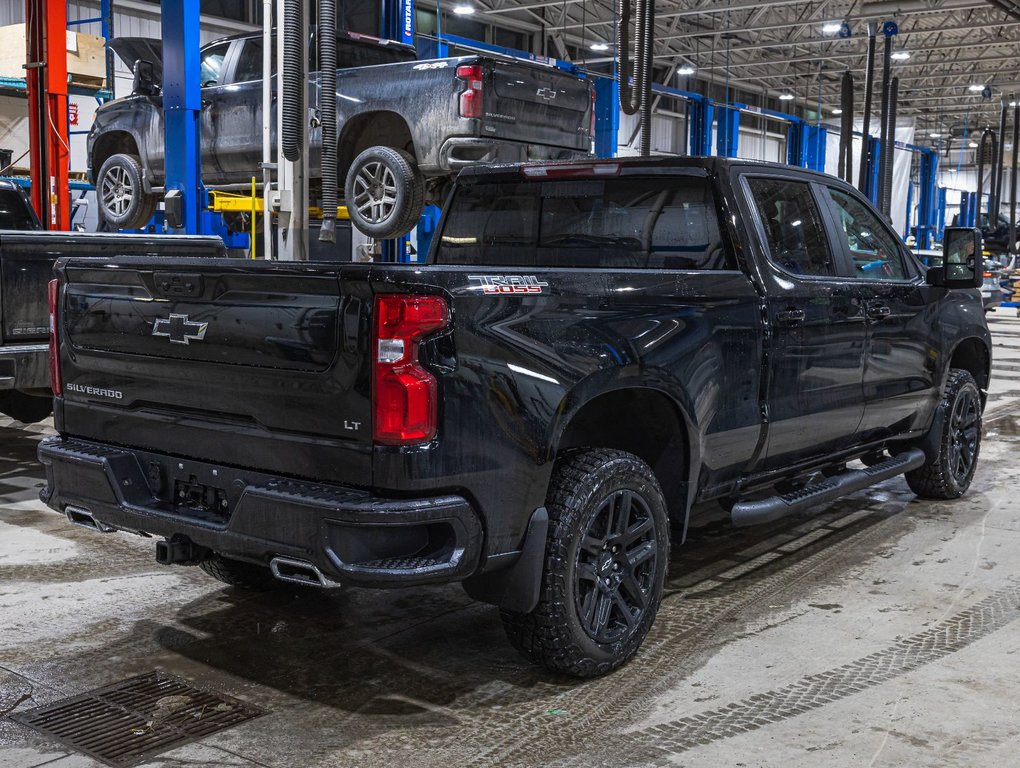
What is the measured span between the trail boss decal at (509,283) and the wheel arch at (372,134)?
6044 millimetres

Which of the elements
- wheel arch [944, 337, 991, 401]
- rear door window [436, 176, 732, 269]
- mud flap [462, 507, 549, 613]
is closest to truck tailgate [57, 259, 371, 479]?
mud flap [462, 507, 549, 613]

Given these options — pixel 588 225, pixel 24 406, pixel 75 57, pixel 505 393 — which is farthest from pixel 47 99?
pixel 505 393

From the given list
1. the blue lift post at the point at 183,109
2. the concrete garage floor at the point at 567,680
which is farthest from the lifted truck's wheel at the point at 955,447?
the blue lift post at the point at 183,109

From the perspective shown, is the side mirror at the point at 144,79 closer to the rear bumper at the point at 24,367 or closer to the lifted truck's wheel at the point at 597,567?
the rear bumper at the point at 24,367

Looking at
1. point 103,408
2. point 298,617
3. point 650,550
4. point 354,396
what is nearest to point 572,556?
point 650,550

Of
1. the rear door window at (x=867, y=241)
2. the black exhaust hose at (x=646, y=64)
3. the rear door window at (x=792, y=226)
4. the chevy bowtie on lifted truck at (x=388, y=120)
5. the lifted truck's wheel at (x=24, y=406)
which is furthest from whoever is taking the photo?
the chevy bowtie on lifted truck at (x=388, y=120)

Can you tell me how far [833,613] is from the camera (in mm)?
4387

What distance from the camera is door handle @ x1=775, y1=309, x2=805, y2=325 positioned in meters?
4.42

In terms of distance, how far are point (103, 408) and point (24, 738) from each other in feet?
3.53

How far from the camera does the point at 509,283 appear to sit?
3.24 m

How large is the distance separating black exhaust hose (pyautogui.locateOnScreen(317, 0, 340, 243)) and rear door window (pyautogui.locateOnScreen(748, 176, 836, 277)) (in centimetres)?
320

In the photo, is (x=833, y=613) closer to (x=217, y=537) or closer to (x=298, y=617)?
(x=298, y=617)

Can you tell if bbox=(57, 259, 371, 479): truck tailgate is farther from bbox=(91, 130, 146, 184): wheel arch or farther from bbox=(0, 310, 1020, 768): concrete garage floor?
bbox=(91, 130, 146, 184): wheel arch

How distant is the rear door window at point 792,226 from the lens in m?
4.57
